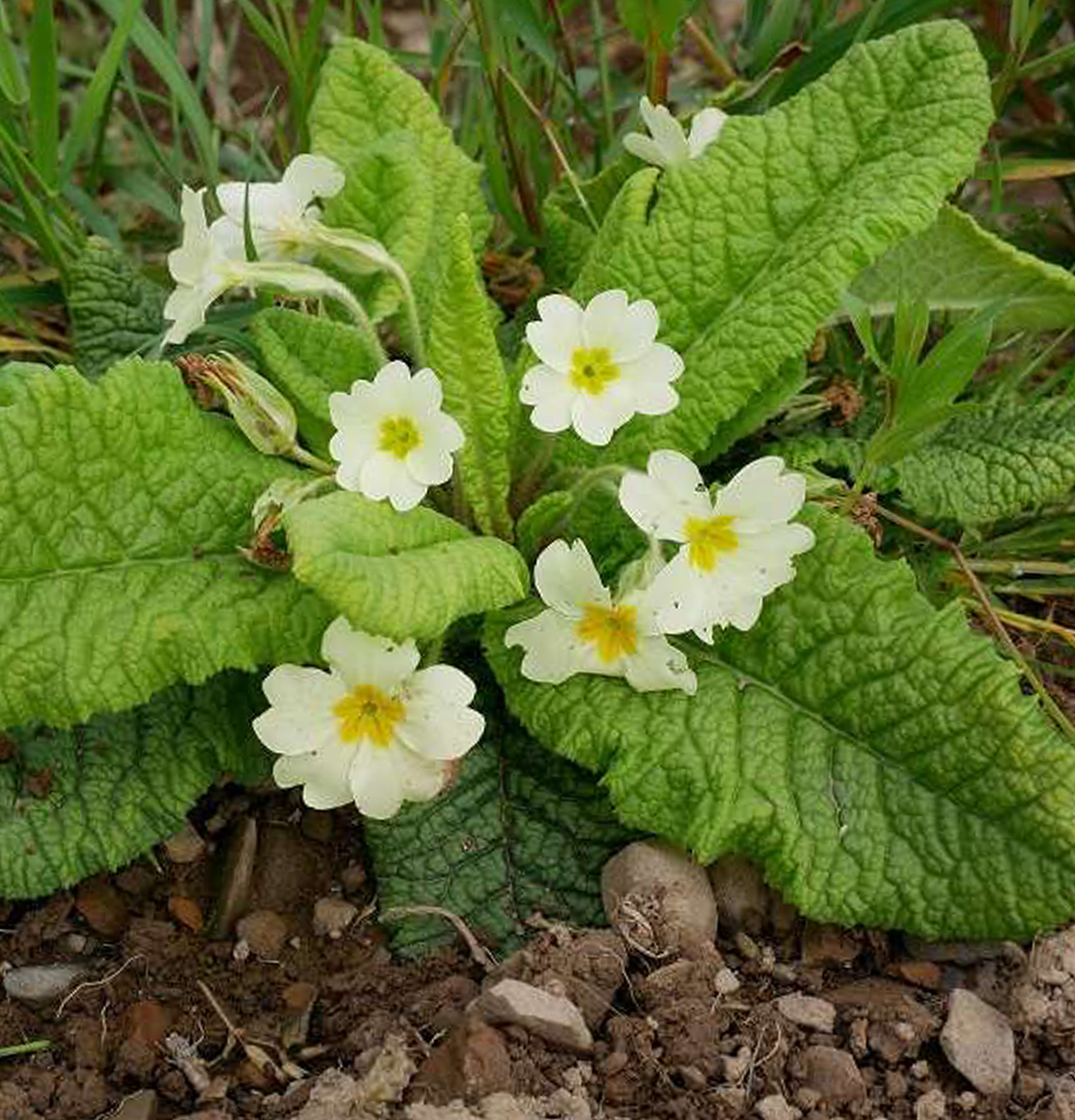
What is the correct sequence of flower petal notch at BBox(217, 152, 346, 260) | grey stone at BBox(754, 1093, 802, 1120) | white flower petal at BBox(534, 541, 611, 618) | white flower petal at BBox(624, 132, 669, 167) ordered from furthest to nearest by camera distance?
1. white flower petal at BBox(624, 132, 669, 167)
2. flower petal notch at BBox(217, 152, 346, 260)
3. white flower petal at BBox(534, 541, 611, 618)
4. grey stone at BBox(754, 1093, 802, 1120)

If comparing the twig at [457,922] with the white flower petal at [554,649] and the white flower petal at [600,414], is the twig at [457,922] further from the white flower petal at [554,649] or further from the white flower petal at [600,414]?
the white flower petal at [600,414]

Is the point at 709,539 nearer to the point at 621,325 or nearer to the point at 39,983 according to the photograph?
the point at 621,325

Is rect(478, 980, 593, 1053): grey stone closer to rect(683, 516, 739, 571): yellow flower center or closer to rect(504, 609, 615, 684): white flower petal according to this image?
rect(504, 609, 615, 684): white flower petal

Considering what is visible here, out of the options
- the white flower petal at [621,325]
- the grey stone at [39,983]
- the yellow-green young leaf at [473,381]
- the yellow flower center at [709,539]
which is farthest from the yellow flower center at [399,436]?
the grey stone at [39,983]

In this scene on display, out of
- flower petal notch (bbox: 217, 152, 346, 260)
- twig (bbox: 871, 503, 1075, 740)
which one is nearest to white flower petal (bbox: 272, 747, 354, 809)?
flower petal notch (bbox: 217, 152, 346, 260)

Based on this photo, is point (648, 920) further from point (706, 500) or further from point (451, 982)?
point (706, 500)

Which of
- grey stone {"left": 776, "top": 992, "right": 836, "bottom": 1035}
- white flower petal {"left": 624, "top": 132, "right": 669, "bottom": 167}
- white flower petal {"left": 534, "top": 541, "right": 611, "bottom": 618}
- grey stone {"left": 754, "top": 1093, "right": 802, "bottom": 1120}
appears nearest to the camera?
grey stone {"left": 754, "top": 1093, "right": 802, "bottom": 1120}
